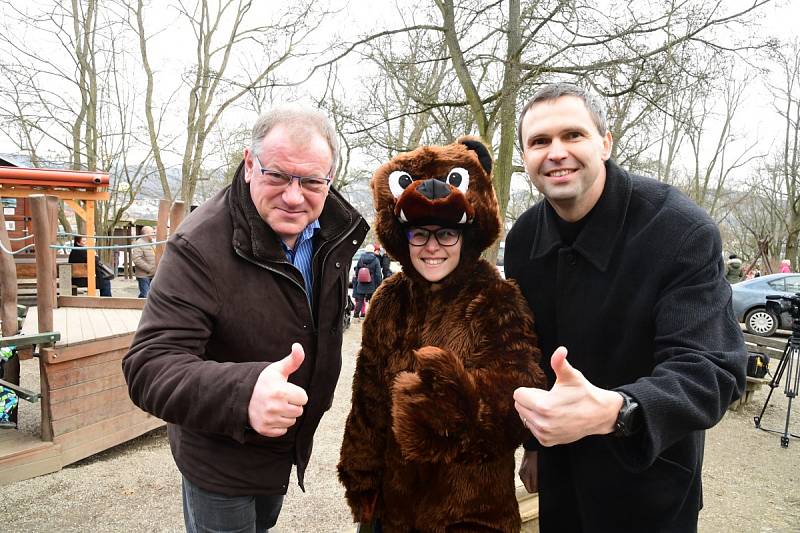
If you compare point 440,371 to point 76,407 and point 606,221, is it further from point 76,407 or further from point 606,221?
point 76,407

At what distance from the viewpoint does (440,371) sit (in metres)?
1.55

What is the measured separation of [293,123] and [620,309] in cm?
122

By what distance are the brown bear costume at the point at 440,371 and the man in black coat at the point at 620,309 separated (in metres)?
0.20

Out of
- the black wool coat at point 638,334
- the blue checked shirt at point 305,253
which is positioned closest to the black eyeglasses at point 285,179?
the blue checked shirt at point 305,253

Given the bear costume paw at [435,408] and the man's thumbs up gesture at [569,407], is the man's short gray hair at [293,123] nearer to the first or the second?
the bear costume paw at [435,408]

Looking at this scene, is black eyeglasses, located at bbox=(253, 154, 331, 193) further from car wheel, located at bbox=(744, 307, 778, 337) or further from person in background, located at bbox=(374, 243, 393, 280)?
car wheel, located at bbox=(744, 307, 778, 337)

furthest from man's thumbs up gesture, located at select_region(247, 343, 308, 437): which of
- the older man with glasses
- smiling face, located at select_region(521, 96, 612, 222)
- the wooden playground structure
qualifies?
the wooden playground structure

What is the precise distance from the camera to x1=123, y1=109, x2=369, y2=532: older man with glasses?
4.66 feet

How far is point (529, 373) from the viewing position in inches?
64.6

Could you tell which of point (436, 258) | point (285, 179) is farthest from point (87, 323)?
point (436, 258)

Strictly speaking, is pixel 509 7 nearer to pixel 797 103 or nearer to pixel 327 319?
pixel 327 319

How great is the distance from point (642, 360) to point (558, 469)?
1.92 ft

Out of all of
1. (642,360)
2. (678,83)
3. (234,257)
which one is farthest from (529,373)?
(678,83)

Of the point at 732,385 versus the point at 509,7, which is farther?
the point at 509,7
